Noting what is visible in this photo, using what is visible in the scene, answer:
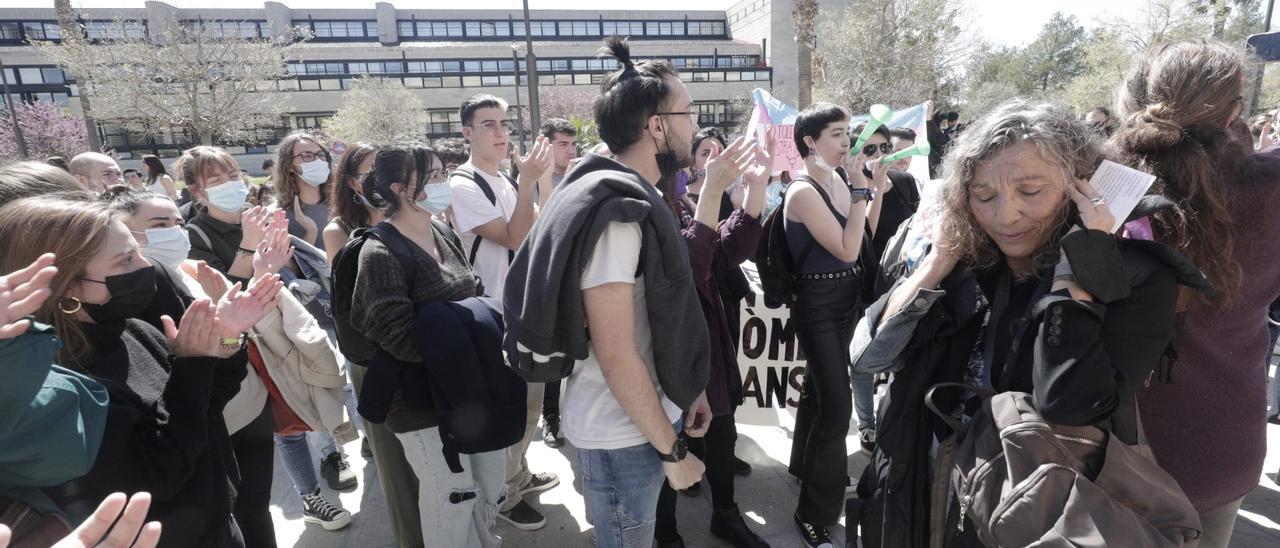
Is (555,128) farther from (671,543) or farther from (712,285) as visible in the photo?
(671,543)

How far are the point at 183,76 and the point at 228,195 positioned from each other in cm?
2604

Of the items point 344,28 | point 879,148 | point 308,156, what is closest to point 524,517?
point 308,156

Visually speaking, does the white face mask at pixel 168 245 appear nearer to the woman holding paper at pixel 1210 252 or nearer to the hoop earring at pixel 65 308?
the hoop earring at pixel 65 308

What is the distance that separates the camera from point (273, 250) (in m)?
2.54

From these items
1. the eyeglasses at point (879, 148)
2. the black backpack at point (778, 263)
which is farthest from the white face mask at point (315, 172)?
the eyeglasses at point (879, 148)

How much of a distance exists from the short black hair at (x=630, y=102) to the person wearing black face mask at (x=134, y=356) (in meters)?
1.12

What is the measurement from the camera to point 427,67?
47.8 m

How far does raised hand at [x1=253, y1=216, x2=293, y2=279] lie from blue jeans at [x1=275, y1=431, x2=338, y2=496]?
107 centimetres

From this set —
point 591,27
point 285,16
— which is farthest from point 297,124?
point 591,27

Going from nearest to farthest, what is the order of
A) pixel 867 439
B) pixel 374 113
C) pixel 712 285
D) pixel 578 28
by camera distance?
pixel 712 285 < pixel 867 439 < pixel 374 113 < pixel 578 28

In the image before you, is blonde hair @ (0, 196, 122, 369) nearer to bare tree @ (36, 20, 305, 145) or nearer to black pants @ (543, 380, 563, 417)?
black pants @ (543, 380, 563, 417)

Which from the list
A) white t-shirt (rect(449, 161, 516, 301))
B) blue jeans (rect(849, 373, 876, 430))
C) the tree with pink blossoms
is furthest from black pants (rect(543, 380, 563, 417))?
the tree with pink blossoms

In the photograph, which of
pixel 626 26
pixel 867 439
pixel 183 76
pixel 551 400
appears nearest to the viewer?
pixel 867 439

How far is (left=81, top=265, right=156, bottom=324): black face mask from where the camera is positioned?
5.23 feet
